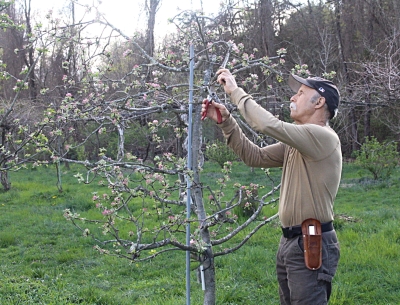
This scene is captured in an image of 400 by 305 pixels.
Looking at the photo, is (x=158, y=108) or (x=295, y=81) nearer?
(x=295, y=81)

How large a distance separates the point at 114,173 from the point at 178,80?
1.81 meters

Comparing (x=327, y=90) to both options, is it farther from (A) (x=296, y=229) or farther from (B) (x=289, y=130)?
(A) (x=296, y=229)

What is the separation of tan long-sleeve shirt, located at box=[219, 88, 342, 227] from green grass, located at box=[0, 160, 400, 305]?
236cm

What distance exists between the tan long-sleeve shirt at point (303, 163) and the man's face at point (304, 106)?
15 cm

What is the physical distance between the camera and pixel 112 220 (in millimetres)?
2936

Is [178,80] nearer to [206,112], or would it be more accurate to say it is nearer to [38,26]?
[38,26]

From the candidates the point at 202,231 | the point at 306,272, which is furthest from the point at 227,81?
the point at 202,231

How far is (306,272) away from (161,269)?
3.69 m

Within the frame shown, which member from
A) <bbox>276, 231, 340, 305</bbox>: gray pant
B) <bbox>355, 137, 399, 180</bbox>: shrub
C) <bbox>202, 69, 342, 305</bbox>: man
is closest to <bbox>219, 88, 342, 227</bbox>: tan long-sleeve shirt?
<bbox>202, 69, 342, 305</bbox>: man

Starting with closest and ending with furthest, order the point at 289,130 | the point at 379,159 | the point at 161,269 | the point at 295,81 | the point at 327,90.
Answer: the point at 289,130 < the point at 327,90 < the point at 295,81 < the point at 161,269 < the point at 379,159

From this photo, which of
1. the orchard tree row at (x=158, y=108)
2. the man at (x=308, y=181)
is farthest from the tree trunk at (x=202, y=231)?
the man at (x=308, y=181)

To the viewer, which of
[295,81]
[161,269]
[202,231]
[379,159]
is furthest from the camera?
[379,159]

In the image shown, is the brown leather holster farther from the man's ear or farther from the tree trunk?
the tree trunk

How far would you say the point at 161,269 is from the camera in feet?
19.2
